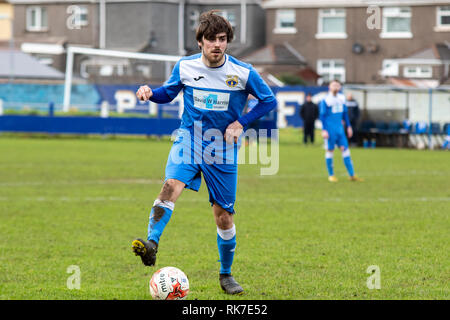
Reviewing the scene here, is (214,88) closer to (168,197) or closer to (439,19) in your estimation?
(168,197)

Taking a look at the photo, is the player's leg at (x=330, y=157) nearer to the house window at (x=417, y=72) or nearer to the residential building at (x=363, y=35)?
the residential building at (x=363, y=35)

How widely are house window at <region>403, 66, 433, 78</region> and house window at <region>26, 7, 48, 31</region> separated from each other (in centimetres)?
2295

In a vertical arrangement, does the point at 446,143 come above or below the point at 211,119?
below

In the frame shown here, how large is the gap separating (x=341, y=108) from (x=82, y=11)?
116 ft

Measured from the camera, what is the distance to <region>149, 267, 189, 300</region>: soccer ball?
6.01m

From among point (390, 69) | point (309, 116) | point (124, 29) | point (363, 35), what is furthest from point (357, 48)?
point (309, 116)

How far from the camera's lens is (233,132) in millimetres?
6332

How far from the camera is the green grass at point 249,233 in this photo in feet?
22.1

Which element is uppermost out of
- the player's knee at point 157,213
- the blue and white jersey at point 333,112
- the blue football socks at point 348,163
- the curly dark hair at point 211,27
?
the curly dark hair at point 211,27

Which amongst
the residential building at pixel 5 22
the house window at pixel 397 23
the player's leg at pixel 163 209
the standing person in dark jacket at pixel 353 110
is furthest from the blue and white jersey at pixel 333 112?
the residential building at pixel 5 22

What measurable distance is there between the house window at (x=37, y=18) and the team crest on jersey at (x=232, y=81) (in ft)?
152

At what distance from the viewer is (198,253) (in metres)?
8.41

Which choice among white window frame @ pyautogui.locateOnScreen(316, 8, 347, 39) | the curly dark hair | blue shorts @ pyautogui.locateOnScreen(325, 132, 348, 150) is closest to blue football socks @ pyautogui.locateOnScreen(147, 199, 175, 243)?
the curly dark hair

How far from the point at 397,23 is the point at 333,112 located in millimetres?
30658
